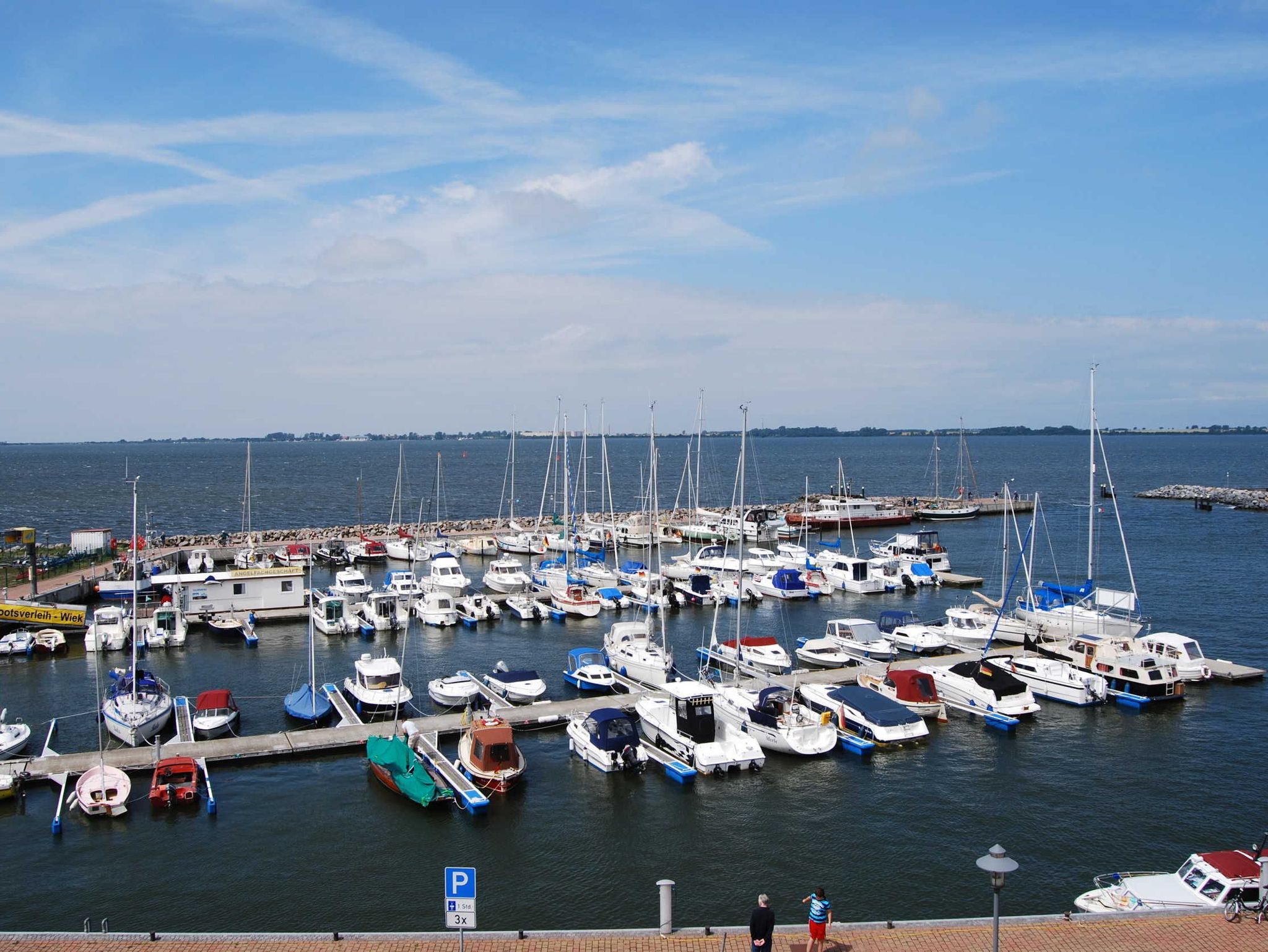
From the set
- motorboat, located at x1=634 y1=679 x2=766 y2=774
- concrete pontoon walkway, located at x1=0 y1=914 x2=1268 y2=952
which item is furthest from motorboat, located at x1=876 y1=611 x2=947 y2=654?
concrete pontoon walkway, located at x1=0 y1=914 x2=1268 y2=952

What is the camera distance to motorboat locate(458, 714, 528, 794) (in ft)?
94.5

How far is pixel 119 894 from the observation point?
2278cm

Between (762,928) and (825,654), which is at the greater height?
(762,928)

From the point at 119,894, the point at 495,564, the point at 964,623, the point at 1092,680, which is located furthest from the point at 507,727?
the point at 495,564

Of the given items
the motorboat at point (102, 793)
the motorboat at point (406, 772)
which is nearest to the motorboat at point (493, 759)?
the motorboat at point (406, 772)

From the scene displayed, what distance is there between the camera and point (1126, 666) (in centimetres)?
3912

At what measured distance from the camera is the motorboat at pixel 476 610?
178 feet

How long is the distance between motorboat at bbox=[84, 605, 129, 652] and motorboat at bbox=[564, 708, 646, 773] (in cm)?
2769

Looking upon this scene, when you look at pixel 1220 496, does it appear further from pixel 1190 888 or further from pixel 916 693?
pixel 1190 888

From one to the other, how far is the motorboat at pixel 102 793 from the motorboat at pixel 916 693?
25.5 m

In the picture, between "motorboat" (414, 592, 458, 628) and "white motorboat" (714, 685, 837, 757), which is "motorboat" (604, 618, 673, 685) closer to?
"white motorboat" (714, 685, 837, 757)

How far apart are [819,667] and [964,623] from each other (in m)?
9.49

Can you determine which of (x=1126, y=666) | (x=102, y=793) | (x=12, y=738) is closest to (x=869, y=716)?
(x=1126, y=666)

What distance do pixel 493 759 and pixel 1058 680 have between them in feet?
77.3
